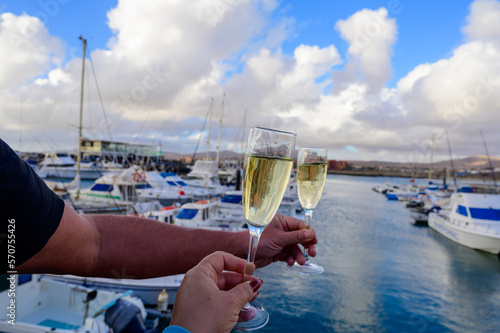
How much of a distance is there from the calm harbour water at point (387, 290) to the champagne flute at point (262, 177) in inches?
387

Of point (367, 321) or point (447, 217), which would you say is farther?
point (447, 217)

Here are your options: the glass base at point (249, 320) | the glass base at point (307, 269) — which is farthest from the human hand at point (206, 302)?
the glass base at point (307, 269)

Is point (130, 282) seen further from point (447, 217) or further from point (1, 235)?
point (447, 217)

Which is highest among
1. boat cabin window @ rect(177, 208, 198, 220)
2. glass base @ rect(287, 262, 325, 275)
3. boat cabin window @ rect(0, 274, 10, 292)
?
glass base @ rect(287, 262, 325, 275)

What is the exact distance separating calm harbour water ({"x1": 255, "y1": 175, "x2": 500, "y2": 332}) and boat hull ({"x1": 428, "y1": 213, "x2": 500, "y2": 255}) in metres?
0.45

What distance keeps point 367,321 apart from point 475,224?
12476 mm

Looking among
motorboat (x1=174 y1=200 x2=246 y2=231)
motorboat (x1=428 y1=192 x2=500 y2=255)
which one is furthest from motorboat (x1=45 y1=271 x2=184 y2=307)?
motorboat (x1=428 y1=192 x2=500 y2=255)

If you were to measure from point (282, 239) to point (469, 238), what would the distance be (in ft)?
69.9

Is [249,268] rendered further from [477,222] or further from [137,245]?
[477,222]

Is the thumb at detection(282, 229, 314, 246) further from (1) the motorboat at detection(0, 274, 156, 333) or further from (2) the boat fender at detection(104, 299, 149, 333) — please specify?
(2) the boat fender at detection(104, 299, 149, 333)

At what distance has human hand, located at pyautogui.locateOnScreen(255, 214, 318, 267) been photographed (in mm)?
1438

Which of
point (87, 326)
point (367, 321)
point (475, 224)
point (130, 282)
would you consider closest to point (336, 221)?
point (475, 224)

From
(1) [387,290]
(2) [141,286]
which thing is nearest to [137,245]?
(2) [141,286]

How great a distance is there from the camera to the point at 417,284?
13055 millimetres
